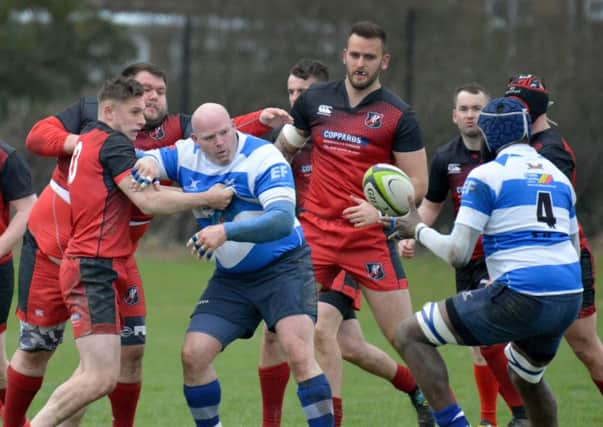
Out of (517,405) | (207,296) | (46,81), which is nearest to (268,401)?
(207,296)

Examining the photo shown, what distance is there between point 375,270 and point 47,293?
6.98ft

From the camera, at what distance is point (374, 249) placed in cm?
750

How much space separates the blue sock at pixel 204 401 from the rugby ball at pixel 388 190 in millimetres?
1339

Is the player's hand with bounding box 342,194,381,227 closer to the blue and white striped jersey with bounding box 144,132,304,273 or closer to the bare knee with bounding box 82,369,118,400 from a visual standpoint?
the blue and white striped jersey with bounding box 144,132,304,273

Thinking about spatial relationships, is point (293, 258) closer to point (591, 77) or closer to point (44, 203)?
point (44, 203)

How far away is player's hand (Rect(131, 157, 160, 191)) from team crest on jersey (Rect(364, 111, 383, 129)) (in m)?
1.71

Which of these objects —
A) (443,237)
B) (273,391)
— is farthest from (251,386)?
(443,237)

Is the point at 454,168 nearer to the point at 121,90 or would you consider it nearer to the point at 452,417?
the point at 452,417

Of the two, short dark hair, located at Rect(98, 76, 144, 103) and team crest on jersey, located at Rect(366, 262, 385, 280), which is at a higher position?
short dark hair, located at Rect(98, 76, 144, 103)

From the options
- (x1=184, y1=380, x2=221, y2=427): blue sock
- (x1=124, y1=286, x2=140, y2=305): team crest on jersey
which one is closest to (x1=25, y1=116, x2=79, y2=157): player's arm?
(x1=124, y1=286, x2=140, y2=305): team crest on jersey

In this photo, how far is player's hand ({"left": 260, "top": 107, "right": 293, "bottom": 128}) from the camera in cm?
716

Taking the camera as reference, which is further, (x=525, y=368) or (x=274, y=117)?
(x=274, y=117)

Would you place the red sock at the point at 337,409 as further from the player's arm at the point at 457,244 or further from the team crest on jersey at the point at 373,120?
the team crest on jersey at the point at 373,120

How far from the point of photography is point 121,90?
249 inches
